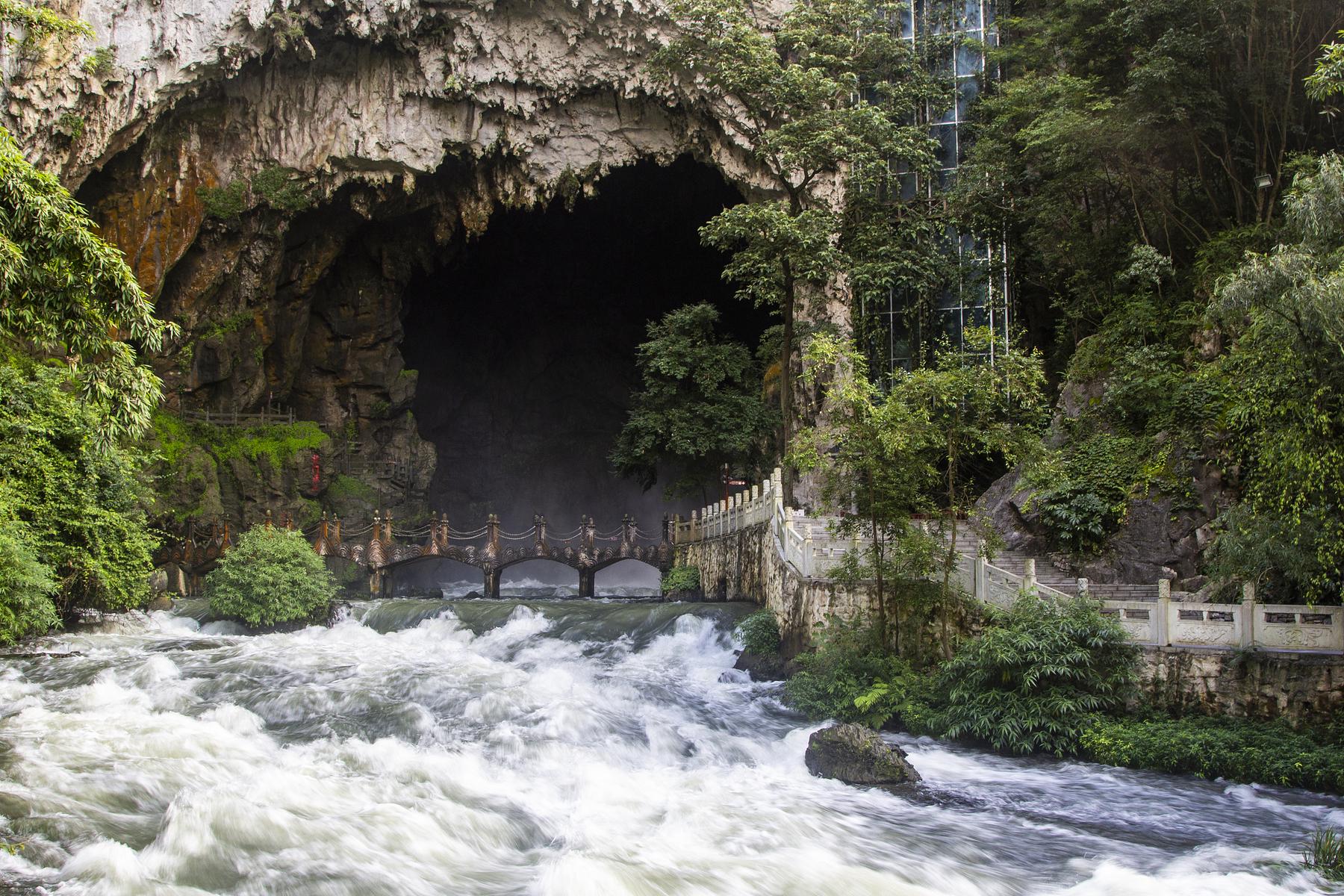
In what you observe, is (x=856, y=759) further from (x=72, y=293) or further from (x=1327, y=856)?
(x=72, y=293)

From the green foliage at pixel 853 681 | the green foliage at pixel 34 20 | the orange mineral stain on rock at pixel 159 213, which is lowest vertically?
the green foliage at pixel 853 681

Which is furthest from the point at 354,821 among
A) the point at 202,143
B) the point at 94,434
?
the point at 202,143

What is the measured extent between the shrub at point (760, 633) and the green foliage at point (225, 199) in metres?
17.7

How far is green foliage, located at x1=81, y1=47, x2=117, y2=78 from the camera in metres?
21.1

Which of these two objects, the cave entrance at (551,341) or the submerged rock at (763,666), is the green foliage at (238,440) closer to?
the cave entrance at (551,341)

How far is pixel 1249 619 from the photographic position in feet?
35.0

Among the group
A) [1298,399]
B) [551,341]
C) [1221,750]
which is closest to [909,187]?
[1298,399]

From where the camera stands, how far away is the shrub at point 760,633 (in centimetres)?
1556

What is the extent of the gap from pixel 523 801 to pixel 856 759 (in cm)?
339

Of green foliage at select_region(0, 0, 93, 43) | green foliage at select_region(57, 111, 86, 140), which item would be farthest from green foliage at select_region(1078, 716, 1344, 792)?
green foliage at select_region(57, 111, 86, 140)

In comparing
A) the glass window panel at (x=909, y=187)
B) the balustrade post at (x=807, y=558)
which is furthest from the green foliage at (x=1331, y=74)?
the glass window panel at (x=909, y=187)

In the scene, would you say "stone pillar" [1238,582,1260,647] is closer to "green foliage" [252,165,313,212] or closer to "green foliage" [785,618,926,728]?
"green foliage" [785,618,926,728]

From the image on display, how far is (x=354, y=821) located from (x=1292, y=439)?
30.4 ft

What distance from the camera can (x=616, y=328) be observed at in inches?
1506
